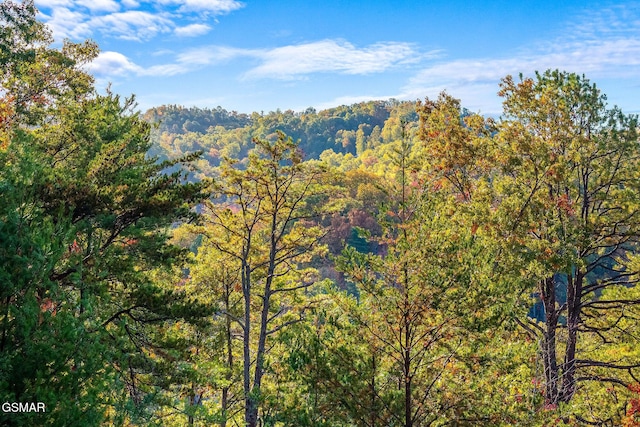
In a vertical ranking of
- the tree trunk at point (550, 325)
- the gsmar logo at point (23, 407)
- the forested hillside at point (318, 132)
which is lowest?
the tree trunk at point (550, 325)

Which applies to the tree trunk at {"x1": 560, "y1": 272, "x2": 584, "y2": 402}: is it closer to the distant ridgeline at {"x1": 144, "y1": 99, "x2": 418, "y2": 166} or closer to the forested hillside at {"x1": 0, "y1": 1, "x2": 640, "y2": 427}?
the forested hillside at {"x1": 0, "y1": 1, "x2": 640, "y2": 427}

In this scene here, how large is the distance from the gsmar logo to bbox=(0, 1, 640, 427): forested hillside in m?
0.03

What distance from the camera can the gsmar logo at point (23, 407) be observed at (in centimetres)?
448

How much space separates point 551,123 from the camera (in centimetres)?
1112

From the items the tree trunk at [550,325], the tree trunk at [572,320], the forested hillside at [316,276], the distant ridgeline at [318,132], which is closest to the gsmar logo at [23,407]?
the forested hillside at [316,276]

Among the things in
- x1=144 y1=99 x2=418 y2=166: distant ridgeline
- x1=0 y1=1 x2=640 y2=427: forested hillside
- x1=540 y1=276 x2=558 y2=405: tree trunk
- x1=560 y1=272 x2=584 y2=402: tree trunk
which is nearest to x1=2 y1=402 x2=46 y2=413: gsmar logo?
x1=0 y1=1 x2=640 y2=427: forested hillside

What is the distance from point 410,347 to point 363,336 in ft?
2.43

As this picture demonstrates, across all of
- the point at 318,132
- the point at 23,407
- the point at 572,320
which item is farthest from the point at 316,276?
the point at 318,132

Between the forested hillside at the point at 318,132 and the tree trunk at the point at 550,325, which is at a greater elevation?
the forested hillside at the point at 318,132

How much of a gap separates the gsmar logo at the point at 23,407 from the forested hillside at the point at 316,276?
0.11ft

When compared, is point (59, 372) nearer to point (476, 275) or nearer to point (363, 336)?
point (363, 336)

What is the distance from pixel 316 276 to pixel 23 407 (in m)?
14.1

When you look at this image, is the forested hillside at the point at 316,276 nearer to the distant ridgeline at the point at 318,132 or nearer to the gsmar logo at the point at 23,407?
the gsmar logo at the point at 23,407

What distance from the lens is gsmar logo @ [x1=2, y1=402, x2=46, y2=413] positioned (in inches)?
176
